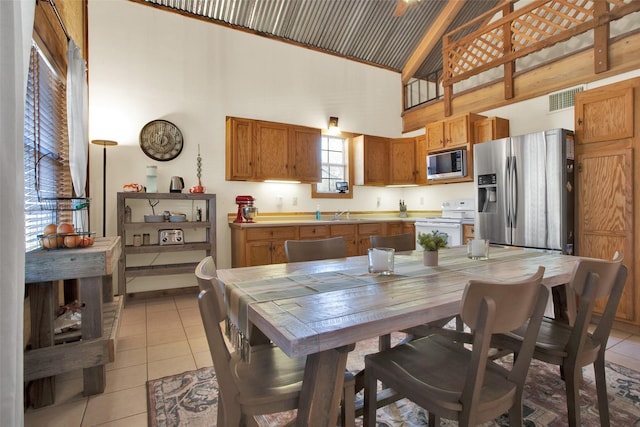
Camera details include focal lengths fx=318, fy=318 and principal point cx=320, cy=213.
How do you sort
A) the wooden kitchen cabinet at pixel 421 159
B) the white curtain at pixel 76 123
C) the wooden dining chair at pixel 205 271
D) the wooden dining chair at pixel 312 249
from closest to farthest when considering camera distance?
the wooden dining chair at pixel 205 271
the wooden dining chair at pixel 312 249
the white curtain at pixel 76 123
the wooden kitchen cabinet at pixel 421 159

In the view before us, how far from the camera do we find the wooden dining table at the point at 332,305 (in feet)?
2.95

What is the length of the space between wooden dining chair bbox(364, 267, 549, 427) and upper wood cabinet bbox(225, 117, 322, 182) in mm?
3508

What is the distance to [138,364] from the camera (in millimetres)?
2293

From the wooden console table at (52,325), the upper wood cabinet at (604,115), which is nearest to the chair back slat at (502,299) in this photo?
the wooden console table at (52,325)

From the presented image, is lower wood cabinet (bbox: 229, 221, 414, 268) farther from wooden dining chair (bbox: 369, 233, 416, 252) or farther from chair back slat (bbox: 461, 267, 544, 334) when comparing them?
chair back slat (bbox: 461, 267, 544, 334)

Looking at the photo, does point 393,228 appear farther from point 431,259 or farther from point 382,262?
point 382,262

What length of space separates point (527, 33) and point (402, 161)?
2389 mm

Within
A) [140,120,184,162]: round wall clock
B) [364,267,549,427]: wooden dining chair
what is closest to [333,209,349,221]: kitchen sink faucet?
[140,120,184,162]: round wall clock

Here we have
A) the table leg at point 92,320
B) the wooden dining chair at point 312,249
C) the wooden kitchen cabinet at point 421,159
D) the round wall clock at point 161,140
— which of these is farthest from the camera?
the wooden kitchen cabinet at point 421,159

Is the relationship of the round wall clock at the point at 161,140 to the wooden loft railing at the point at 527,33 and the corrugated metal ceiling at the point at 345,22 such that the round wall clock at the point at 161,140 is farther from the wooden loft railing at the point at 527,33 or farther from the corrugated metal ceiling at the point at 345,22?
the wooden loft railing at the point at 527,33

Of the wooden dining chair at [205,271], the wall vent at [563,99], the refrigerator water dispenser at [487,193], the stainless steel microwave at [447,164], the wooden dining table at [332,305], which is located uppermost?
the wall vent at [563,99]

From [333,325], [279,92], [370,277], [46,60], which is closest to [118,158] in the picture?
[46,60]

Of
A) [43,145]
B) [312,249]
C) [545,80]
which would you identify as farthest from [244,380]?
[545,80]

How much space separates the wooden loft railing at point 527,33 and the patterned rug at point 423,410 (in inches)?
126
